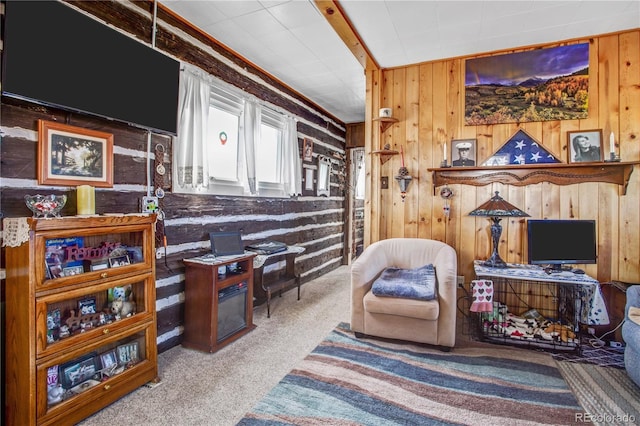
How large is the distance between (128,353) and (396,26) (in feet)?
10.6

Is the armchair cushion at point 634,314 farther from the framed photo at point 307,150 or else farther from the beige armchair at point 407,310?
the framed photo at point 307,150

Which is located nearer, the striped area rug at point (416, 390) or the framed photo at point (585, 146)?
the striped area rug at point (416, 390)

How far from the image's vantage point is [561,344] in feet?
8.66

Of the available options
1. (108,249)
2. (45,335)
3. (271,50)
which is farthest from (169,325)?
(271,50)

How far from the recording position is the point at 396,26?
281cm

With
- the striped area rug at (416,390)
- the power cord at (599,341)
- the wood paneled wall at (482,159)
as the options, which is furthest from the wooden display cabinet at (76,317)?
the power cord at (599,341)

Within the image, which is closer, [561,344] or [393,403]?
[393,403]

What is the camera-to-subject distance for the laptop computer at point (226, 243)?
116 inches

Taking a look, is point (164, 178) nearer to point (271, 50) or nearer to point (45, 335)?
point (45, 335)

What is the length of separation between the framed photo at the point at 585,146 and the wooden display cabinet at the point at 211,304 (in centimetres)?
319

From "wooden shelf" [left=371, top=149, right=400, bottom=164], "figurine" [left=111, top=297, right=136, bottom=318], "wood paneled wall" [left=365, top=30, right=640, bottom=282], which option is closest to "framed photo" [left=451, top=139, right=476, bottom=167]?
"wood paneled wall" [left=365, top=30, right=640, bottom=282]

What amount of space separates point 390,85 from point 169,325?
10.8 ft

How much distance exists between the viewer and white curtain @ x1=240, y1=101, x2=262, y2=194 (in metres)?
3.43

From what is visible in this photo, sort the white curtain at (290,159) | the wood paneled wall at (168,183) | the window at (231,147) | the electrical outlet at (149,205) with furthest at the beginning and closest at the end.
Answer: the white curtain at (290,159) < the window at (231,147) < the electrical outlet at (149,205) < the wood paneled wall at (168,183)
